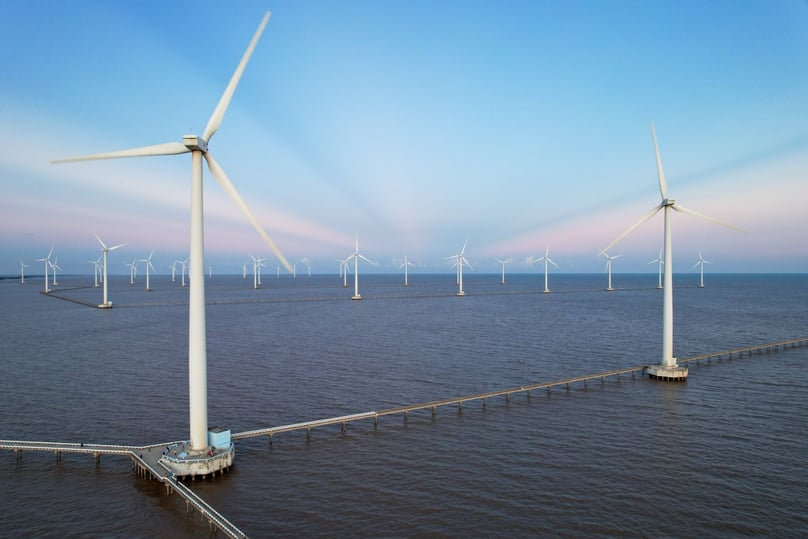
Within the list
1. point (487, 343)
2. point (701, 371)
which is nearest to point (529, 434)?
point (701, 371)

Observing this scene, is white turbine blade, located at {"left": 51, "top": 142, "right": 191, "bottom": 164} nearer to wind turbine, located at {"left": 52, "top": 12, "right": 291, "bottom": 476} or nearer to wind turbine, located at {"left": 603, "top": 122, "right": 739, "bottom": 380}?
wind turbine, located at {"left": 52, "top": 12, "right": 291, "bottom": 476}

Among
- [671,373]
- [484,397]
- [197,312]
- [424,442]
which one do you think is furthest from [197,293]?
[671,373]

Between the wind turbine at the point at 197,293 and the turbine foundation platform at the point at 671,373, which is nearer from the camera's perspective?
the wind turbine at the point at 197,293

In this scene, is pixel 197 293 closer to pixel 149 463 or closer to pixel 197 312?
pixel 197 312

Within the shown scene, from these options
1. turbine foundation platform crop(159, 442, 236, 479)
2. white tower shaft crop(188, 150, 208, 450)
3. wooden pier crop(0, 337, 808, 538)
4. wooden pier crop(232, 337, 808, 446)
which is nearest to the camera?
wooden pier crop(0, 337, 808, 538)

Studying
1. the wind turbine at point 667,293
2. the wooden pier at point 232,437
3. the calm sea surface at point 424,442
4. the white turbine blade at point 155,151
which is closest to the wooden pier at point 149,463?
the wooden pier at point 232,437

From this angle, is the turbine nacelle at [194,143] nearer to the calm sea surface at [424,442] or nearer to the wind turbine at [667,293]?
the calm sea surface at [424,442]

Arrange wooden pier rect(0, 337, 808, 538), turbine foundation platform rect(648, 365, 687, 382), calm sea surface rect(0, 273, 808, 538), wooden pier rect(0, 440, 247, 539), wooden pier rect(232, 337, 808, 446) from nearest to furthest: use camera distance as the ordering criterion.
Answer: wooden pier rect(0, 440, 247, 539)
wooden pier rect(0, 337, 808, 538)
calm sea surface rect(0, 273, 808, 538)
wooden pier rect(232, 337, 808, 446)
turbine foundation platform rect(648, 365, 687, 382)

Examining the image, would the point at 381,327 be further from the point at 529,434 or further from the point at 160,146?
the point at 160,146

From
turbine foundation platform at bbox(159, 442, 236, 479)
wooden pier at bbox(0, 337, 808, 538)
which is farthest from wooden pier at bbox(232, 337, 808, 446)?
turbine foundation platform at bbox(159, 442, 236, 479)
